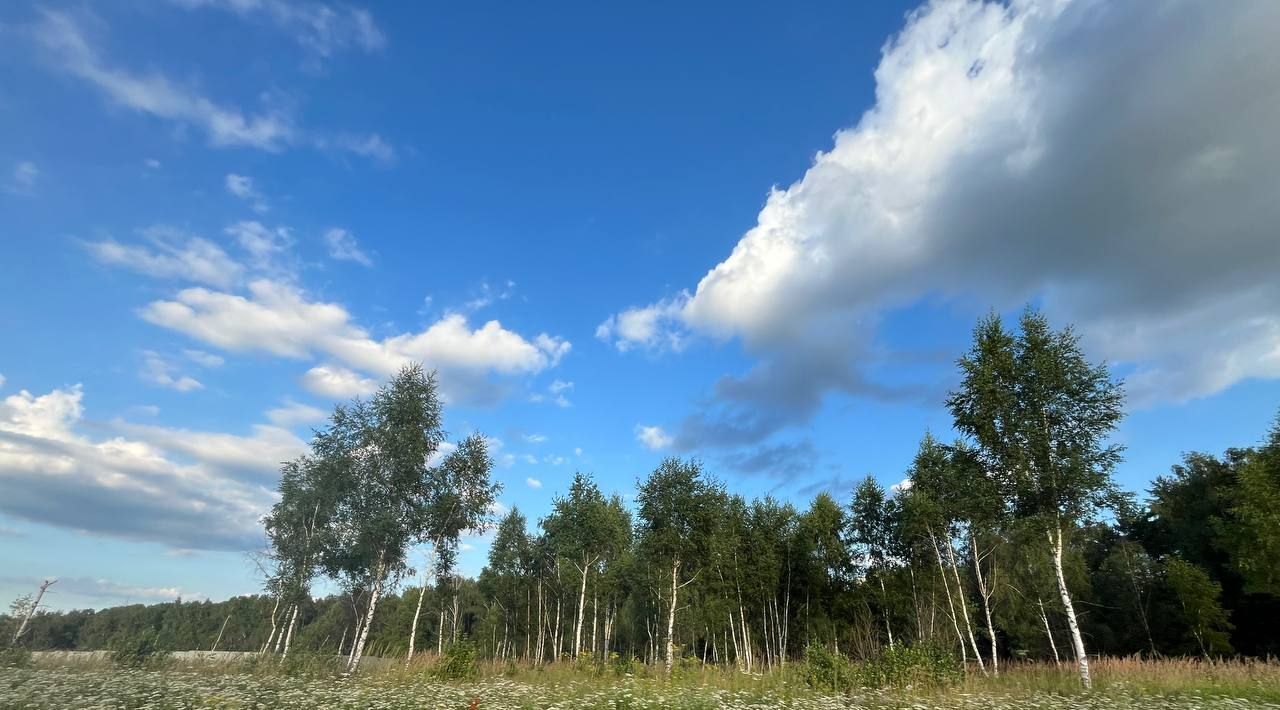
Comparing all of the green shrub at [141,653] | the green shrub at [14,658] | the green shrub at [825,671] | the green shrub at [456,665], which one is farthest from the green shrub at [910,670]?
the green shrub at [14,658]

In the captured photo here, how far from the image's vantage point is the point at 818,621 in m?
49.2

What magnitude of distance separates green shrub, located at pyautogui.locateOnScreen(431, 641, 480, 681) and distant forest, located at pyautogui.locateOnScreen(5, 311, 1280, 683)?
6.87 ft

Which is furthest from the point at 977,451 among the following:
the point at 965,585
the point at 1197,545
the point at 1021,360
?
the point at 1197,545

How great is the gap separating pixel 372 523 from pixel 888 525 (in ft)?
122

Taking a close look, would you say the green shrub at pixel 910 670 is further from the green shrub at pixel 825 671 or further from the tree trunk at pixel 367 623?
the tree trunk at pixel 367 623

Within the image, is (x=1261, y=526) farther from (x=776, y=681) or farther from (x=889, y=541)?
(x=776, y=681)

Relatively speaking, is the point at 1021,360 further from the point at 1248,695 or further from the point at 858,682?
the point at 858,682

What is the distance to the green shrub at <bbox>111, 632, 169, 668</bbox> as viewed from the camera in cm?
2464

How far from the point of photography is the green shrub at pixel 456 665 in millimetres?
23406

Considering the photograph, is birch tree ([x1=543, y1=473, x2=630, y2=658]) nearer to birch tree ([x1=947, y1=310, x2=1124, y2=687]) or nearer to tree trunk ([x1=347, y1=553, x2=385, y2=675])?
tree trunk ([x1=347, y1=553, x2=385, y2=675])

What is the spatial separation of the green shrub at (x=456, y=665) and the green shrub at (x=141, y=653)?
1274cm

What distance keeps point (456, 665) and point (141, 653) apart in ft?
49.5

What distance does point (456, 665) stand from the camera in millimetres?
23672

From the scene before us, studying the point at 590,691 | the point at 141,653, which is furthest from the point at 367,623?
the point at 590,691
